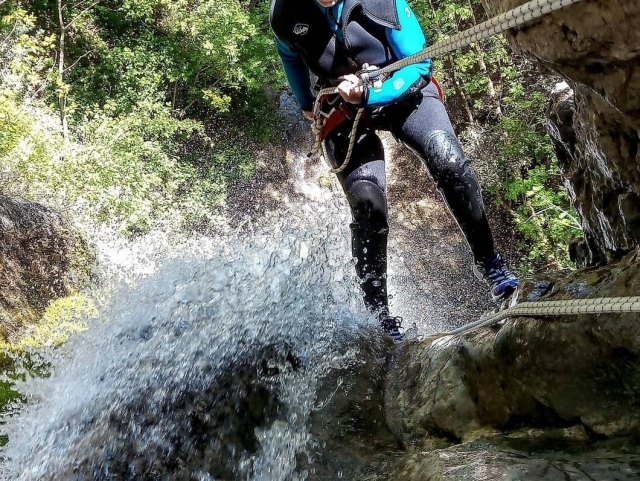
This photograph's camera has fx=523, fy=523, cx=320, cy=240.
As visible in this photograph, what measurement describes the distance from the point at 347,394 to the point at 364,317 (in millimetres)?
441

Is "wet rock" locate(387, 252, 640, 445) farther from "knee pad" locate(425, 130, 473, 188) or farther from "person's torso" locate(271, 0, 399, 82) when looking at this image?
"person's torso" locate(271, 0, 399, 82)

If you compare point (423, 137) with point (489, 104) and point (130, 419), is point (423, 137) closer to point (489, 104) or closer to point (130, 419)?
point (130, 419)

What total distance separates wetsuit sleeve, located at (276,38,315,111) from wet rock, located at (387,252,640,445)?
61.0 inches

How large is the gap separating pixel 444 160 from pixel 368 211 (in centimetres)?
40

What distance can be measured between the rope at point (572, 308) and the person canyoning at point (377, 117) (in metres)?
0.60

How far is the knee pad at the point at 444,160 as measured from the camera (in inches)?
87.8

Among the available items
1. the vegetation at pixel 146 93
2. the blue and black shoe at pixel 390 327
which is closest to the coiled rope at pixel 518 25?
the blue and black shoe at pixel 390 327

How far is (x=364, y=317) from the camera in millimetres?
2336

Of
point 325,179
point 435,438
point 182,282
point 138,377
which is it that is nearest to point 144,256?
point 325,179

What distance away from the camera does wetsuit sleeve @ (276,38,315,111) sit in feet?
9.14

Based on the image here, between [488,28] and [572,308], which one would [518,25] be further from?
[572,308]

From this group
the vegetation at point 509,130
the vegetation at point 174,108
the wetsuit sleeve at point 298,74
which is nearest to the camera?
the wetsuit sleeve at point 298,74

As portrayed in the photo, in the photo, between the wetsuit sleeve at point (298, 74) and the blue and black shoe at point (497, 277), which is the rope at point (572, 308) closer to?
the blue and black shoe at point (497, 277)

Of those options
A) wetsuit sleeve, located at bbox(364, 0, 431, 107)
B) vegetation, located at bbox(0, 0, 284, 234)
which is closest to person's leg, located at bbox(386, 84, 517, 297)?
wetsuit sleeve, located at bbox(364, 0, 431, 107)
